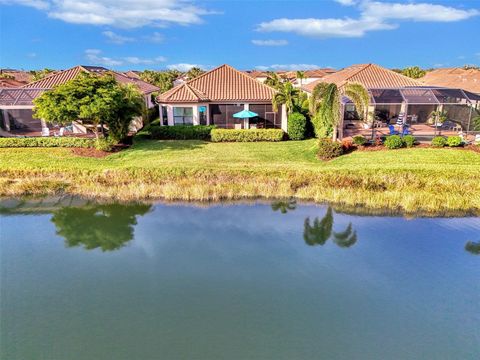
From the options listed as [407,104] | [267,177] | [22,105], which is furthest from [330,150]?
[22,105]

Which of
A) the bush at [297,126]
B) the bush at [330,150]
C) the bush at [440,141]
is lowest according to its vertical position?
the bush at [330,150]

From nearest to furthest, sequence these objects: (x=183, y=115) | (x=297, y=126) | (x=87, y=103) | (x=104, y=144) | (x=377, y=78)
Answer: (x=87, y=103) → (x=104, y=144) → (x=297, y=126) → (x=183, y=115) → (x=377, y=78)

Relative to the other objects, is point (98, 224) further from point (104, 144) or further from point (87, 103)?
point (104, 144)

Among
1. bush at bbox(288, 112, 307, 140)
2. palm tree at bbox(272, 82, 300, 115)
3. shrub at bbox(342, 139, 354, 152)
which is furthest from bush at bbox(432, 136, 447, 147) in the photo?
palm tree at bbox(272, 82, 300, 115)

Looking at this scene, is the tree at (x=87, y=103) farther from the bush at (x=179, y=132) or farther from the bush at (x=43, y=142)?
the bush at (x=179, y=132)

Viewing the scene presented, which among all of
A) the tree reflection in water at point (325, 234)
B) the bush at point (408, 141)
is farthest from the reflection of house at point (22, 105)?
the bush at point (408, 141)

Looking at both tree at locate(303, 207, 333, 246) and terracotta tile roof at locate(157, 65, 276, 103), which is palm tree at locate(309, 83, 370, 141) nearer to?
terracotta tile roof at locate(157, 65, 276, 103)

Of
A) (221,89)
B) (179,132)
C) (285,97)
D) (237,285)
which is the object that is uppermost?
(221,89)

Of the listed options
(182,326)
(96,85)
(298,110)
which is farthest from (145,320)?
(298,110)
